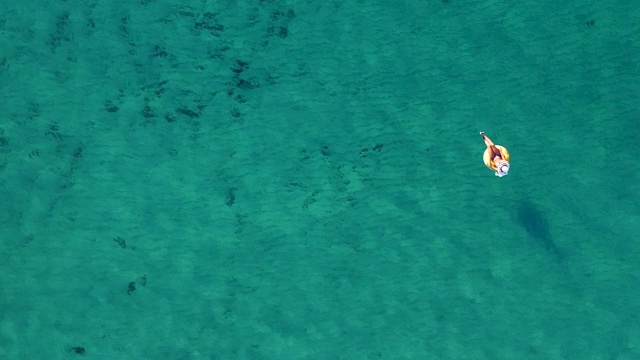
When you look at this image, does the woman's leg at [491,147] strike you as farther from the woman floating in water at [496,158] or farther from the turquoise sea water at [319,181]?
the turquoise sea water at [319,181]

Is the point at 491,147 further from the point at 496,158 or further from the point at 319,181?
the point at 319,181

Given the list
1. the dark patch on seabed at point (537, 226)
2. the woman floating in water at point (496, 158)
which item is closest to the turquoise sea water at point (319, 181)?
the dark patch on seabed at point (537, 226)

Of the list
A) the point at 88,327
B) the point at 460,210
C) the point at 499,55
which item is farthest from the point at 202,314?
the point at 499,55

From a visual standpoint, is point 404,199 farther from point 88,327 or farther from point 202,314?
point 88,327

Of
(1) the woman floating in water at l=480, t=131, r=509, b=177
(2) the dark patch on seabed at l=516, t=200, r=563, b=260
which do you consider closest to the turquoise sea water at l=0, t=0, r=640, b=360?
(2) the dark patch on seabed at l=516, t=200, r=563, b=260

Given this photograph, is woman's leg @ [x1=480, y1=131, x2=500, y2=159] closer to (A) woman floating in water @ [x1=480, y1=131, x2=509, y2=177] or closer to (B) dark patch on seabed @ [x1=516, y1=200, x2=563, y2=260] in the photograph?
(A) woman floating in water @ [x1=480, y1=131, x2=509, y2=177]
